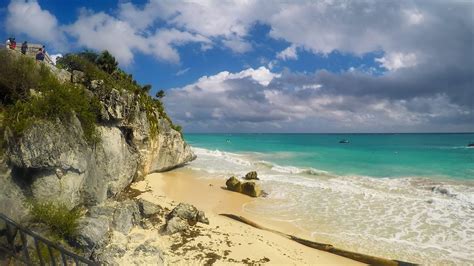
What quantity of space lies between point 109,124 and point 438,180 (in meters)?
30.4

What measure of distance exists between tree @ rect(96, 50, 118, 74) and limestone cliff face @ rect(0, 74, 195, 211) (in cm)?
379

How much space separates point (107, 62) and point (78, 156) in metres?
12.9

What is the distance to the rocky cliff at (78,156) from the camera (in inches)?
430

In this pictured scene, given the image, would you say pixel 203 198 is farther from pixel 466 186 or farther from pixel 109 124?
pixel 466 186

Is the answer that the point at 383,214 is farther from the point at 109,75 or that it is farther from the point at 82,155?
the point at 109,75

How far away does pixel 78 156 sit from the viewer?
1324 cm

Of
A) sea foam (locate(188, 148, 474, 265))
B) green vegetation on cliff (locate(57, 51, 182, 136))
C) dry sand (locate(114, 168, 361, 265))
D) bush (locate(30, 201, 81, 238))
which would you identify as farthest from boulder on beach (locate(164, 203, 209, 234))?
green vegetation on cliff (locate(57, 51, 182, 136))

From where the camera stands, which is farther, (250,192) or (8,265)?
(250,192)

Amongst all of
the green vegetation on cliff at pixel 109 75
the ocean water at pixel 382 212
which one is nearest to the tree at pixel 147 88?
the green vegetation on cliff at pixel 109 75

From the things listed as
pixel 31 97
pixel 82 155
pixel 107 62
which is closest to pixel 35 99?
pixel 31 97

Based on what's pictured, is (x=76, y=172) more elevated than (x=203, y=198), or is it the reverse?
(x=76, y=172)

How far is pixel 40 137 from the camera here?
38.1 ft

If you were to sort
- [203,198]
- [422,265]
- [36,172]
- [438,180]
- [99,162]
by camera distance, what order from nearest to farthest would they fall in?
[36,172]
[422,265]
[99,162]
[203,198]
[438,180]

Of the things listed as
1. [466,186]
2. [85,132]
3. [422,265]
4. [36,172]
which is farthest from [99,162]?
[466,186]
